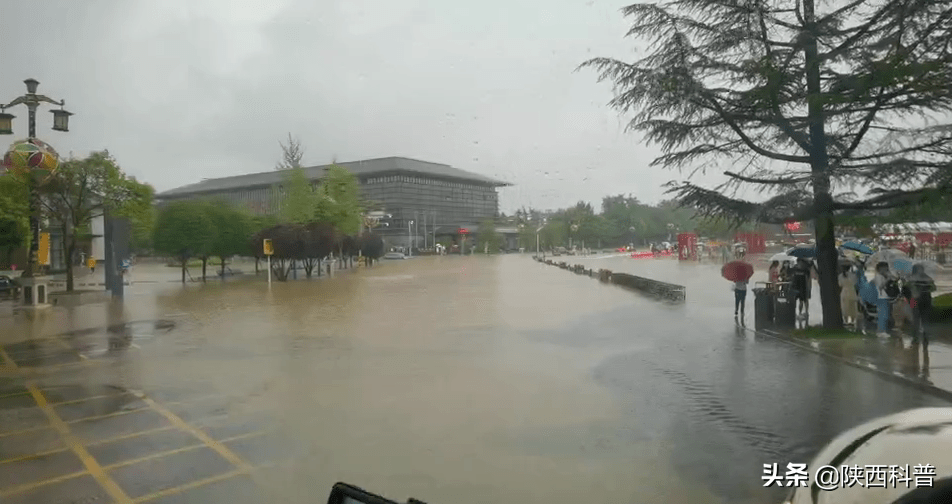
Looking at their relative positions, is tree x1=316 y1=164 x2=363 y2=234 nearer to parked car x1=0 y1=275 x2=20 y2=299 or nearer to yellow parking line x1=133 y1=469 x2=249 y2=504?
parked car x1=0 y1=275 x2=20 y2=299

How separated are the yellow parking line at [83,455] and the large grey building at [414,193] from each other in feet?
139

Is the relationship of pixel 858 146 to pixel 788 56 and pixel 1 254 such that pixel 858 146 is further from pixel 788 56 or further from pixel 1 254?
pixel 1 254

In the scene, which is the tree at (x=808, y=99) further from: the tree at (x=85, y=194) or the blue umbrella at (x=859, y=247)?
the tree at (x=85, y=194)

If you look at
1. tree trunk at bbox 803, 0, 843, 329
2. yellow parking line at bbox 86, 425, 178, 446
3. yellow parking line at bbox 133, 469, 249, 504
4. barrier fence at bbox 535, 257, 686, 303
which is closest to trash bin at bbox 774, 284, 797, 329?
tree trunk at bbox 803, 0, 843, 329

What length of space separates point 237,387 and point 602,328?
27.1ft

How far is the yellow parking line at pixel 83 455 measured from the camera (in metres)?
4.99

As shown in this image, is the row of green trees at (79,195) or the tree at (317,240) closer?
the row of green trees at (79,195)

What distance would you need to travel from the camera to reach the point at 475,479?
5.14 metres

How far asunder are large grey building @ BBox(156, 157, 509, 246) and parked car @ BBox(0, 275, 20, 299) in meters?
19.7

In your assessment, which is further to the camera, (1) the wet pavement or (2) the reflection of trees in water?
(2) the reflection of trees in water

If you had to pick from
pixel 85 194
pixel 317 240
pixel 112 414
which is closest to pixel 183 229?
pixel 317 240

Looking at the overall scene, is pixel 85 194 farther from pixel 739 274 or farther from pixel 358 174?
pixel 358 174

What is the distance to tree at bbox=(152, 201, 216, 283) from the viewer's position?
36.8 meters

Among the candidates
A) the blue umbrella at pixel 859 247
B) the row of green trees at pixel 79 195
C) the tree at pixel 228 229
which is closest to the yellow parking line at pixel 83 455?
the blue umbrella at pixel 859 247
